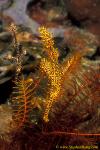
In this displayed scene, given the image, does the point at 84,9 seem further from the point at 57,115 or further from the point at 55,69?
the point at 55,69

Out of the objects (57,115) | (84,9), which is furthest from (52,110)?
(84,9)

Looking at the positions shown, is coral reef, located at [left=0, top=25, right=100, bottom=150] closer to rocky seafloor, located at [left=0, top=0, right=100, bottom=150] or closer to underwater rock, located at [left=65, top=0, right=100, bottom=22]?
rocky seafloor, located at [left=0, top=0, right=100, bottom=150]

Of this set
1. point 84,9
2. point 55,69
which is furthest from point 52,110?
point 84,9

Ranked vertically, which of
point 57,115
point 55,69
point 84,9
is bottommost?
point 57,115

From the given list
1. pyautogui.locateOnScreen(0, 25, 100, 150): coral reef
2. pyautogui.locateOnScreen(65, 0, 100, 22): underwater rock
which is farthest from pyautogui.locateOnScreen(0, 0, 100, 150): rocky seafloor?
pyautogui.locateOnScreen(65, 0, 100, 22): underwater rock

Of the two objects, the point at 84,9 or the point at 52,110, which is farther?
the point at 84,9

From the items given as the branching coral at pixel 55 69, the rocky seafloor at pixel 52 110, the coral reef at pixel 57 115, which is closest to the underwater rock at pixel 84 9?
the rocky seafloor at pixel 52 110

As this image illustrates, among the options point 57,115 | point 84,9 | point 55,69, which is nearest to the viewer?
point 55,69

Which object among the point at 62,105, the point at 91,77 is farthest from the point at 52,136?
the point at 91,77

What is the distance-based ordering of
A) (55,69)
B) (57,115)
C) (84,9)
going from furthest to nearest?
1. (84,9)
2. (57,115)
3. (55,69)

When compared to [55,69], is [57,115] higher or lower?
lower

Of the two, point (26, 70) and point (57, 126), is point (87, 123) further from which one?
point (26, 70)
